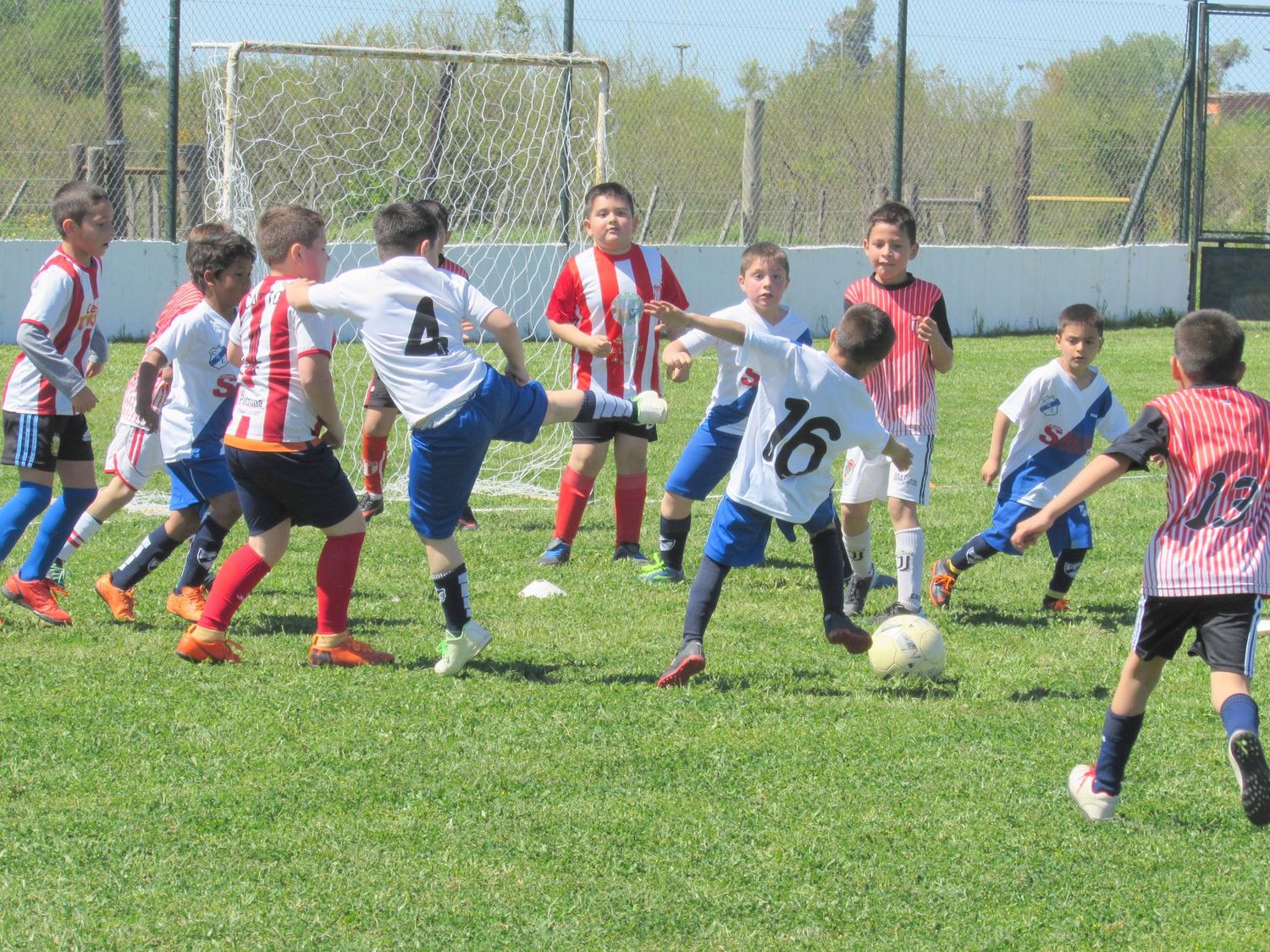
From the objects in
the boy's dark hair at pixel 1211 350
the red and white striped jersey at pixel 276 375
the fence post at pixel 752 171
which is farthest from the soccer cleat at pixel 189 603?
the fence post at pixel 752 171

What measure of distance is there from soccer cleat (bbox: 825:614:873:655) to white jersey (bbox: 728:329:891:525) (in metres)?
0.42

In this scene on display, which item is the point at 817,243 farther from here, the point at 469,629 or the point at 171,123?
the point at 469,629

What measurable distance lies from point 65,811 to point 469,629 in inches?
63.4

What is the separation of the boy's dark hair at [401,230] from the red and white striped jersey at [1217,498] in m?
2.60

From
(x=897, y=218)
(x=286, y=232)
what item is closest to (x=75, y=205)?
(x=286, y=232)

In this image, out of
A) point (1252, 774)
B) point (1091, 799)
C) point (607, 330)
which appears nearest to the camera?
point (1252, 774)

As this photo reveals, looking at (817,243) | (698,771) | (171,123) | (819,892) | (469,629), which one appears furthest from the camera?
(817,243)

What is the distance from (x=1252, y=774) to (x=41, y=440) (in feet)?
15.2

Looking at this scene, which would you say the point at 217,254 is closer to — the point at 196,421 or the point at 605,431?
the point at 196,421

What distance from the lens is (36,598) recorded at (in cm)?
594

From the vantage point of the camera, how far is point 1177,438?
388 centimetres

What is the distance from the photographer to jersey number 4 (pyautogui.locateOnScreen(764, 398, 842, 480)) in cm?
511

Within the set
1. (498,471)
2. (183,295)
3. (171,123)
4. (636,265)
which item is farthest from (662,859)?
(171,123)

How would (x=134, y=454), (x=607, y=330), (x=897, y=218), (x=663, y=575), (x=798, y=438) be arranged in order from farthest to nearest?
(x=607, y=330)
(x=663, y=575)
(x=134, y=454)
(x=897, y=218)
(x=798, y=438)
